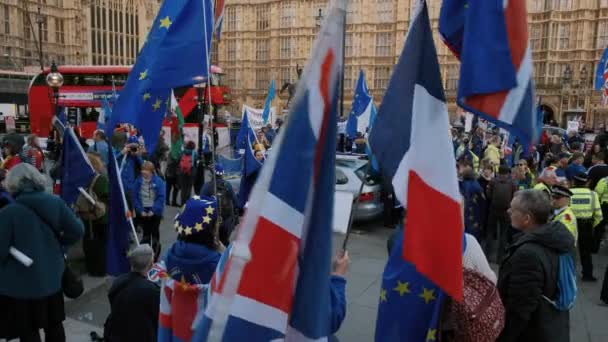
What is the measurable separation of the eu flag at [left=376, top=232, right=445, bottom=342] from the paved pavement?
229 cm

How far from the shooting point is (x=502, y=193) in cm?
679

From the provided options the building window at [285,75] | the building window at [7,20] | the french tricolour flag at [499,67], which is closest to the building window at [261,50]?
the building window at [285,75]

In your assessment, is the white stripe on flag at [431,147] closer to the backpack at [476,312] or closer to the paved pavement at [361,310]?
the backpack at [476,312]

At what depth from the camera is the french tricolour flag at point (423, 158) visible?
2.07 metres

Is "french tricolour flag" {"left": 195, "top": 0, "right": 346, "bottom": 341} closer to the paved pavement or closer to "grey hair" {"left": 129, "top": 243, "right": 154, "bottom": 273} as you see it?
"grey hair" {"left": 129, "top": 243, "right": 154, "bottom": 273}

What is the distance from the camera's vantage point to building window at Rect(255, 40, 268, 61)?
42.2 m

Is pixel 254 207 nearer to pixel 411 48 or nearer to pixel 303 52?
pixel 411 48

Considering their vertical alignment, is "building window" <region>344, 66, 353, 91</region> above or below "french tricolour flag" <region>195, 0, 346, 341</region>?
above

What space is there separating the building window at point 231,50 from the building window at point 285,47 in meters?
4.25

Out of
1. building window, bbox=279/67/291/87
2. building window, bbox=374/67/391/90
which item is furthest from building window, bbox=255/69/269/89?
building window, bbox=374/67/391/90

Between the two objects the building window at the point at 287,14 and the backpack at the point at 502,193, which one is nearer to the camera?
the backpack at the point at 502,193

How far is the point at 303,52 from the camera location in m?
40.7

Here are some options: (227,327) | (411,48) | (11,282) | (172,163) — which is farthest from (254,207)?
(172,163)

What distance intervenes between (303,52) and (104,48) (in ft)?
57.9
